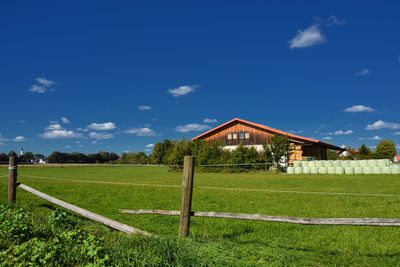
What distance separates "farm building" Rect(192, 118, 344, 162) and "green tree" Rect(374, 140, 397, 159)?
21.5m

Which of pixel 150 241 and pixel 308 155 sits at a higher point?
pixel 308 155

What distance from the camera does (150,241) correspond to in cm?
525

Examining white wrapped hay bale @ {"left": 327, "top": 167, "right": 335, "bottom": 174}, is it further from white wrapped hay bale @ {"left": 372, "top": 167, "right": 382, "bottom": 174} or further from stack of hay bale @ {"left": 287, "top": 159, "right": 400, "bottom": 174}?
white wrapped hay bale @ {"left": 372, "top": 167, "right": 382, "bottom": 174}

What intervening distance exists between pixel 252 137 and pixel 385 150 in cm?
3544

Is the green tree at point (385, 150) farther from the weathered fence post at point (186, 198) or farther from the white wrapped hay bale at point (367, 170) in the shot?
the weathered fence post at point (186, 198)

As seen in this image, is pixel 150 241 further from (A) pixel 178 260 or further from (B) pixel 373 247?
(B) pixel 373 247

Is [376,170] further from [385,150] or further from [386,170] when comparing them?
[385,150]

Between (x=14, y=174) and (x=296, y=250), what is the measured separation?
28.7ft

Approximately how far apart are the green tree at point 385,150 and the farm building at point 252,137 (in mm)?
21517

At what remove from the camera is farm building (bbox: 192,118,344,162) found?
47.5m

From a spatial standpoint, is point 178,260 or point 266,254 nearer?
point 178,260

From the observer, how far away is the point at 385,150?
228 ft

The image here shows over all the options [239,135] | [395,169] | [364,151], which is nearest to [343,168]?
[395,169]

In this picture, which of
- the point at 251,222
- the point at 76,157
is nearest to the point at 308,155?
the point at 251,222
